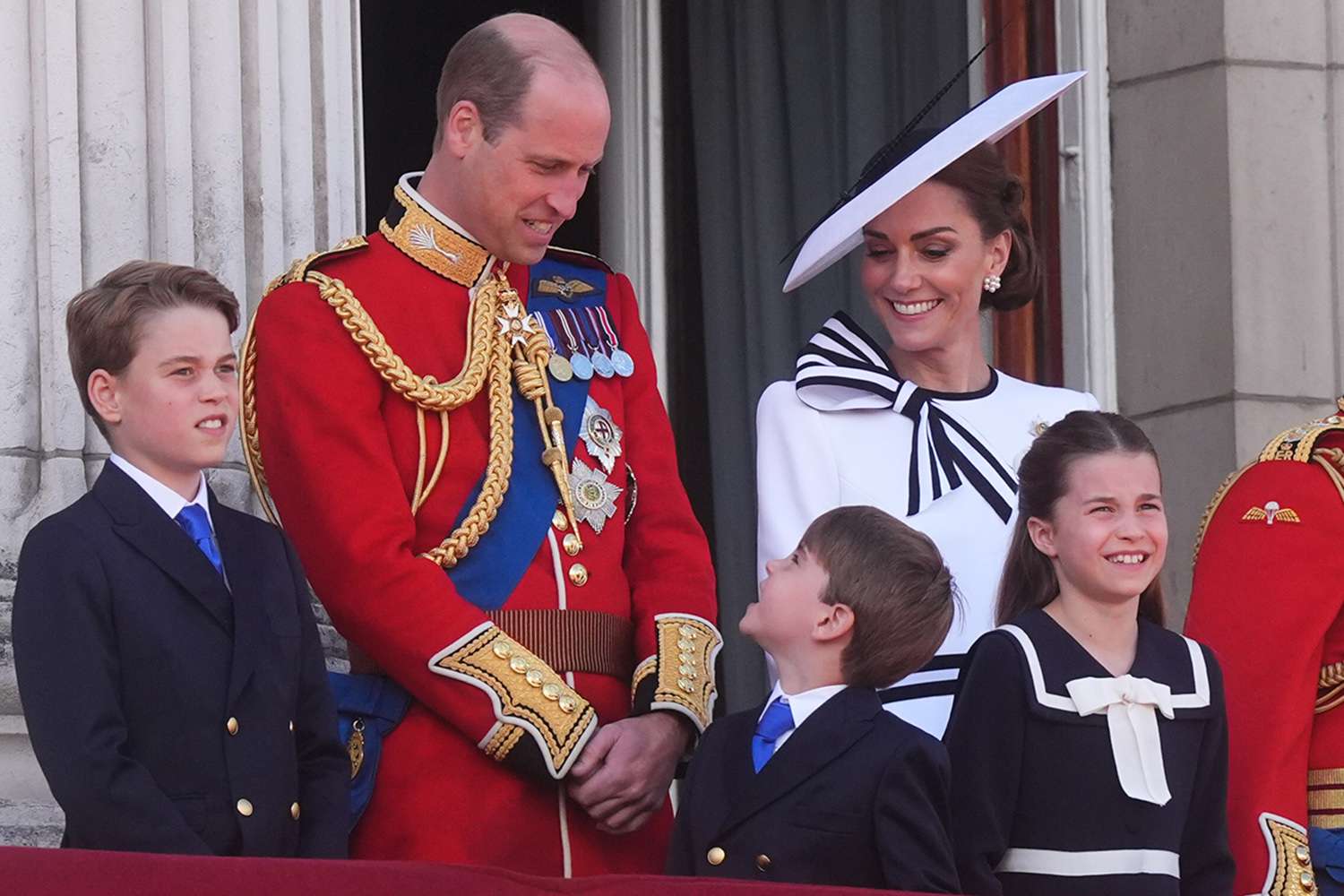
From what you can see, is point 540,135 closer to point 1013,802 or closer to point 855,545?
point 855,545

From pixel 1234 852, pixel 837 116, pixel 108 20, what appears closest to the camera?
pixel 1234 852

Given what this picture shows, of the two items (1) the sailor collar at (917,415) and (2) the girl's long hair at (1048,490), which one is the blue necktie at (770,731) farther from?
(1) the sailor collar at (917,415)

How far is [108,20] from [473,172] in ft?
3.22

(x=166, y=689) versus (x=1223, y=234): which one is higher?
(x=1223, y=234)

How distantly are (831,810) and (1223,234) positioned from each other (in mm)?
2956

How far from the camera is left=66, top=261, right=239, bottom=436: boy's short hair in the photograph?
13.4 ft

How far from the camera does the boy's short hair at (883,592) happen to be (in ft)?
13.9

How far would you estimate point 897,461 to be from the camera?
4.84m

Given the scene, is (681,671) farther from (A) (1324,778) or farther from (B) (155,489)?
(A) (1324,778)

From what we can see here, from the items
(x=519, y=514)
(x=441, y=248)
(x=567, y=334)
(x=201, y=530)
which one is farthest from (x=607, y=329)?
(x=201, y=530)

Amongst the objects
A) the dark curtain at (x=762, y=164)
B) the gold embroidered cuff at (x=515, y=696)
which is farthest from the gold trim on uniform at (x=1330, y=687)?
the dark curtain at (x=762, y=164)

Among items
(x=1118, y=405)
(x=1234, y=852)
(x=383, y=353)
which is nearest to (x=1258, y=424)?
(x=1118, y=405)

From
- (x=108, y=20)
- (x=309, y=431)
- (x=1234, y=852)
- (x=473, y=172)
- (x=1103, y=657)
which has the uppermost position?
(x=108, y=20)

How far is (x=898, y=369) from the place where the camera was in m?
5.03
